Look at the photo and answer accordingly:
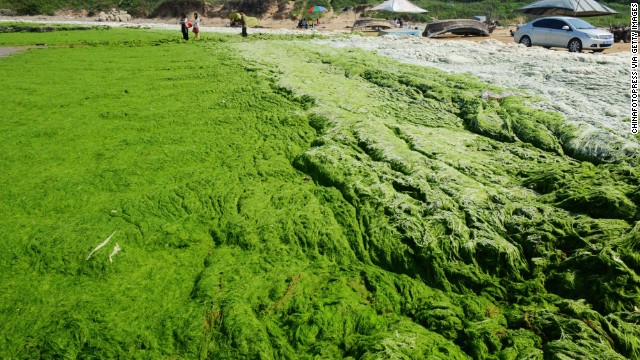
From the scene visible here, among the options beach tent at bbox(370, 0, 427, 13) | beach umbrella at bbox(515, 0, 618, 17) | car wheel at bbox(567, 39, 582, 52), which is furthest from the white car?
beach tent at bbox(370, 0, 427, 13)

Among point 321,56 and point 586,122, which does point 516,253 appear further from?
point 321,56

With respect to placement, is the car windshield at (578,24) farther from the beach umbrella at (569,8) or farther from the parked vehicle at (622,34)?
the parked vehicle at (622,34)

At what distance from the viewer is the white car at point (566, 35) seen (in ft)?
39.9

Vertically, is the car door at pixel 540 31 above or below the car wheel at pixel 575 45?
above

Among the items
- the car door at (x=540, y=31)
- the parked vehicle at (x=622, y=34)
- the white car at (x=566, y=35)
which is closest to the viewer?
the white car at (x=566, y=35)

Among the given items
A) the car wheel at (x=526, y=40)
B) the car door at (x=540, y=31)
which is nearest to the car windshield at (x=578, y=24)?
the car door at (x=540, y=31)

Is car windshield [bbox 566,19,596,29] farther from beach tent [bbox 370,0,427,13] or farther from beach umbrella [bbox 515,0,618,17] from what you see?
beach tent [bbox 370,0,427,13]

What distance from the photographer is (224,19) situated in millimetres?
39750

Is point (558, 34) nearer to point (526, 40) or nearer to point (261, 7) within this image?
point (526, 40)

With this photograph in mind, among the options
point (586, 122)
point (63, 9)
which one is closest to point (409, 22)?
point (586, 122)

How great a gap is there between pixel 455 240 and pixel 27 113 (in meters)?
7.33

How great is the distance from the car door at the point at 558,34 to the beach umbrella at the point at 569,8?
296 cm

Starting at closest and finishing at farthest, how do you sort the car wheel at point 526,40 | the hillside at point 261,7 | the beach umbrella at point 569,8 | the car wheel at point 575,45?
1. the car wheel at point 575,45
2. the car wheel at point 526,40
3. the beach umbrella at point 569,8
4. the hillside at point 261,7

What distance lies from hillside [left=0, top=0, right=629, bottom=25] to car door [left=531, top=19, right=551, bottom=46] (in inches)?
832
